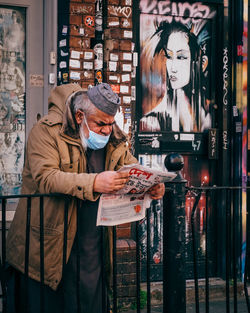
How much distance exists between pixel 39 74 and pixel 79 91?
2.04 m

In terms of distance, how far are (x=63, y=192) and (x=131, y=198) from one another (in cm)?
44

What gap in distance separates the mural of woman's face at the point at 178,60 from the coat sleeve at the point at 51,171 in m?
2.87

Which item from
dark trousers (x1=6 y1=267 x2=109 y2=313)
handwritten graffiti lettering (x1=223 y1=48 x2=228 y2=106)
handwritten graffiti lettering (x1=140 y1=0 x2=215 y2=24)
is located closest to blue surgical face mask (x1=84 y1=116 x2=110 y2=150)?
dark trousers (x1=6 y1=267 x2=109 y2=313)

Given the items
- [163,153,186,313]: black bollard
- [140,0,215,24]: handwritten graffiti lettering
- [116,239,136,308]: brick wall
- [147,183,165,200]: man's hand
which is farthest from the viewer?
[140,0,215,24]: handwritten graffiti lettering

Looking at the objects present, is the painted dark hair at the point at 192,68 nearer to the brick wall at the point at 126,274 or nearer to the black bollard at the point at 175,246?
the brick wall at the point at 126,274

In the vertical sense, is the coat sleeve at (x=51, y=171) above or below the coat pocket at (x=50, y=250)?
above

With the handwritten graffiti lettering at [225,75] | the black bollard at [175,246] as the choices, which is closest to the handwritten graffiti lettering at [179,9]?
the handwritten graffiti lettering at [225,75]

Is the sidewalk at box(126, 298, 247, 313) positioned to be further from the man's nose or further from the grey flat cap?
the grey flat cap

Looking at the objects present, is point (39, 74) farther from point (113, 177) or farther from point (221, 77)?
point (113, 177)

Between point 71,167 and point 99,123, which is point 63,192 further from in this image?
point 99,123

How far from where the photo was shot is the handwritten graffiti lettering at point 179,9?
5.09 m

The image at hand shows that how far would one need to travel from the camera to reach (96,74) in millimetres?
4738

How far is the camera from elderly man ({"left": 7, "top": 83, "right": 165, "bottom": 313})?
2676 mm

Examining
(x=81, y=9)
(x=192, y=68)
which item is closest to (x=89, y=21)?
(x=81, y=9)
